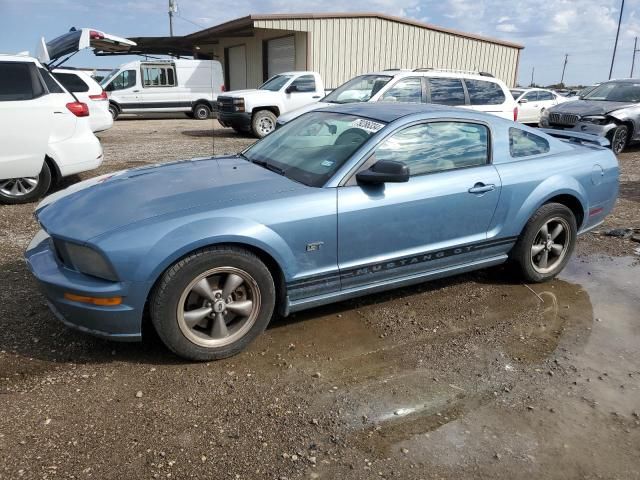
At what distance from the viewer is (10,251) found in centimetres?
500

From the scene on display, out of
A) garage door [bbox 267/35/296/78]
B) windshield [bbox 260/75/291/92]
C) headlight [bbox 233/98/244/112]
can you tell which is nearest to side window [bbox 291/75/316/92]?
windshield [bbox 260/75/291/92]

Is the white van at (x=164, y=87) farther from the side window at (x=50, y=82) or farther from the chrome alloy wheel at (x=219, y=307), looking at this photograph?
the chrome alloy wheel at (x=219, y=307)

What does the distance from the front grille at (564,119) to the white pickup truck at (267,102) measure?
5.98m

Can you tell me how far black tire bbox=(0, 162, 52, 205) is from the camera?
6.60 meters

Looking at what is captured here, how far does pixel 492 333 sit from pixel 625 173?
24.9ft

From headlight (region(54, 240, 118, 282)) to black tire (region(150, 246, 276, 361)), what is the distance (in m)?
0.28

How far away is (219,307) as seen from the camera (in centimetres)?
310

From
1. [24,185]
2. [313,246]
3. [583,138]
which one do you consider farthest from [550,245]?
[24,185]

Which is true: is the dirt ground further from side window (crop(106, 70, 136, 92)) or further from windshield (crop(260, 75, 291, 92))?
side window (crop(106, 70, 136, 92))

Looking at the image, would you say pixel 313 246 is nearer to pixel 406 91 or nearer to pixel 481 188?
pixel 481 188

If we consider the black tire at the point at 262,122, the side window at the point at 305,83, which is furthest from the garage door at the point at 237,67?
the black tire at the point at 262,122

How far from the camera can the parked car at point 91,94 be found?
10.9 m

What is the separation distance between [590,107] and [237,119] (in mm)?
8450

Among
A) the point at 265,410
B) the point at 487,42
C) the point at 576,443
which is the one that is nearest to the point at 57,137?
the point at 265,410
